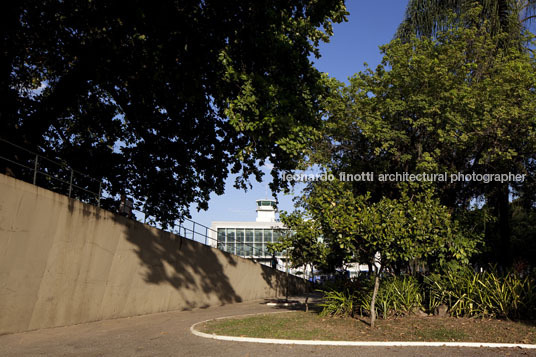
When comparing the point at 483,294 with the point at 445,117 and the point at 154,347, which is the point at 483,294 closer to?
the point at 445,117

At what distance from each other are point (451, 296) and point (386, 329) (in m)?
3.28

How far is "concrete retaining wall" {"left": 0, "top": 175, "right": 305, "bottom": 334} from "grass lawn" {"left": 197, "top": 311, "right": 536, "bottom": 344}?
372 cm

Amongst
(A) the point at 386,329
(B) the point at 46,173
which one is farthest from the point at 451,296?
(B) the point at 46,173

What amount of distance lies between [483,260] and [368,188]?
13402mm

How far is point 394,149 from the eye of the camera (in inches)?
658

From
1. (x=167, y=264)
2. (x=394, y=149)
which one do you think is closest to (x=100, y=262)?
(x=167, y=264)

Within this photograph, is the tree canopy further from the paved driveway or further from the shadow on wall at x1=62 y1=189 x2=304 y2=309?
the paved driveway

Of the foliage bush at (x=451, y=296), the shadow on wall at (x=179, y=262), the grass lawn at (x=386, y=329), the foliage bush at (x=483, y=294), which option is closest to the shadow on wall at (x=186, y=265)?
the shadow on wall at (x=179, y=262)

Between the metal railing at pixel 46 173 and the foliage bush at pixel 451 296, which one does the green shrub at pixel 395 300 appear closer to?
the foliage bush at pixel 451 296

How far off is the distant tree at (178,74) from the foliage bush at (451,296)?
4.89 m

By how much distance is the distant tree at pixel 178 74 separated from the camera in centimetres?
1194

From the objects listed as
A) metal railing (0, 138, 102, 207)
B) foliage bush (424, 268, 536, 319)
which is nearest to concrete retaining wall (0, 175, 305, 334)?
metal railing (0, 138, 102, 207)

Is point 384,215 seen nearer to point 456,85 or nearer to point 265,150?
point 265,150

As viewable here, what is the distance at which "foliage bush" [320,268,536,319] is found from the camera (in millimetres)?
11211
